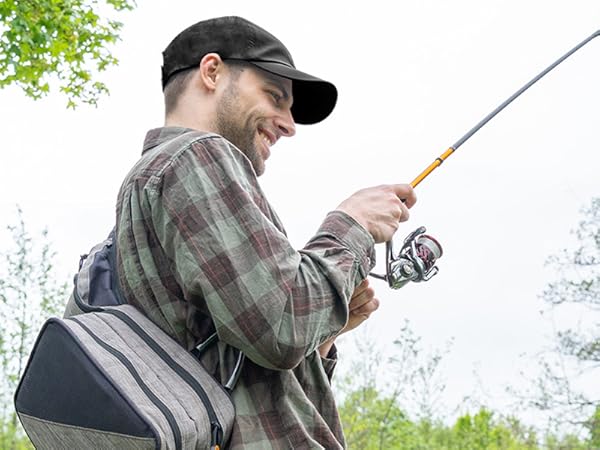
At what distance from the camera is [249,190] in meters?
1.64

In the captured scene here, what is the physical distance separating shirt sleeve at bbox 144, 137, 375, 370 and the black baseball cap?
1.00 ft

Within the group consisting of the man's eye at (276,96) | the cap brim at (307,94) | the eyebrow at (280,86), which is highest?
the cap brim at (307,94)

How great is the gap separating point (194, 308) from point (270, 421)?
0.23 meters

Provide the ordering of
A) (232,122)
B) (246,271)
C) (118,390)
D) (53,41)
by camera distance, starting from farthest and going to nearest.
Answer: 1. (53,41)
2. (232,122)
3. (246,271)
4. (118,390)

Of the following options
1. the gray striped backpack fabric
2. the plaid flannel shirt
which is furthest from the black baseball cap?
the gray striped backpack fabric

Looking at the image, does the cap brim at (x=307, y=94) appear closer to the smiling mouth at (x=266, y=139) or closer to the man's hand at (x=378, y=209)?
the smiling mouth at (x=266, y=139)

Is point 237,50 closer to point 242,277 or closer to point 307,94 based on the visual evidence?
point 307,94

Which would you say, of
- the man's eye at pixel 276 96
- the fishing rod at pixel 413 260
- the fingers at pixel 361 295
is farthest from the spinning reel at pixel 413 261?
the man's eye at pixel 276 96

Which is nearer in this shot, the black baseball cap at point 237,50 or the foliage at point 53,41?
the black baseball cap at point 237,50

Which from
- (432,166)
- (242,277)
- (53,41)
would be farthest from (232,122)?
(53,41)

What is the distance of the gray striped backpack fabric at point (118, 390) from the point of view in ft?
4.65

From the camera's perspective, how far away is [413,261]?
2008mm

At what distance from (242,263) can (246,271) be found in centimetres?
2

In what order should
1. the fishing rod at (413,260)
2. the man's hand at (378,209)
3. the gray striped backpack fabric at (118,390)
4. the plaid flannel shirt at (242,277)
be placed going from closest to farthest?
1. the gray striped backpack fabric at (118,390)
2. the plaid flannel shirt at (242,277)
3. the man's hand at (378,209)
4. the fishing rod at (413,260)
